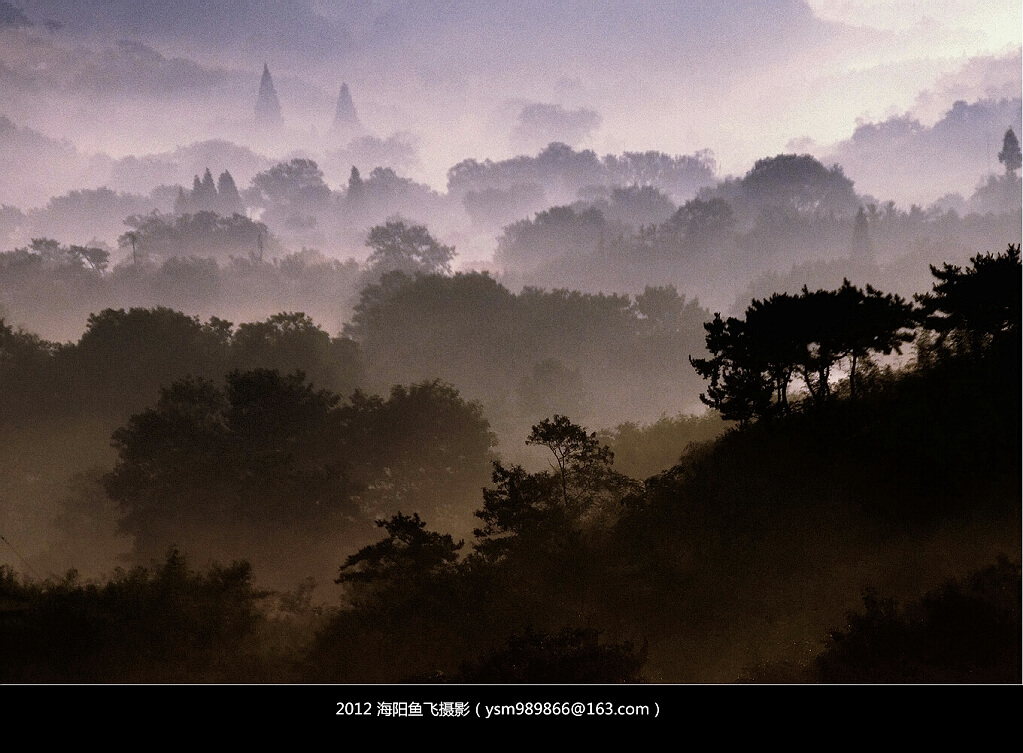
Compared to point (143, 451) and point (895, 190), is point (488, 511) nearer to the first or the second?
point (143, 451)

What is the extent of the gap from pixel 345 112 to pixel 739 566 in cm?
11245

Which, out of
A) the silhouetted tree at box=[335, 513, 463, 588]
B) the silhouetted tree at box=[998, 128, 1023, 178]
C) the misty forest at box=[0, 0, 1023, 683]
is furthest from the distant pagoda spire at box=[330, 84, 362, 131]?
the silhouetted tree at box=[335, 513, 463, 588]

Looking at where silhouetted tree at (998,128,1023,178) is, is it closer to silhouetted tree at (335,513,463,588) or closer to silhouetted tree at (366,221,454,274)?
silhouetted tree at (366,221,454,274)

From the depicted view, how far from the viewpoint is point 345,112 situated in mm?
105438

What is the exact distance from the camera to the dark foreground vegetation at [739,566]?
964cm

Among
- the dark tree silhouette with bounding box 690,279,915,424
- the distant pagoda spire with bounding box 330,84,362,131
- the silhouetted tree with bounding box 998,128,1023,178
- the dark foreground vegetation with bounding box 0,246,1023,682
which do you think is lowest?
the dark foreground vegetation with bounding box 0,246,1023,682

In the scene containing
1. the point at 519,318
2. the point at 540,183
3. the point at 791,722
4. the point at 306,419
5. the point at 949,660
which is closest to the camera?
the point at 791,722

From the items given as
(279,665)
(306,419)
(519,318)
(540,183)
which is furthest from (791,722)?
(540,183)

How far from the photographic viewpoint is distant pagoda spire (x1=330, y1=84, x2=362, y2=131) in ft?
328

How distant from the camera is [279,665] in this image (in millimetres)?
11914

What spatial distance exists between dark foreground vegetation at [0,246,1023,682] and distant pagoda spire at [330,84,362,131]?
98130 mm

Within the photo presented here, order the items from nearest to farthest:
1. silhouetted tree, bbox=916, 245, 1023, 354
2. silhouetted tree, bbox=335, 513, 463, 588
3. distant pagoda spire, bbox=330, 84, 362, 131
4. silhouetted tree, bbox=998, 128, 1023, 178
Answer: silhouetted tree, bbox=916, 245, 1023, 354
silhouetted tree, bbox=335, 513, 463, 588
silhouetted tree, bbox=998, 128, 1023, 178
distant pagoda spire, bbox=330, 84, 362, 131

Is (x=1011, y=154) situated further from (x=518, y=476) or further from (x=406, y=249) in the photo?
Result: (x=518, y=476)

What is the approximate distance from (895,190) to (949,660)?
11130cm
